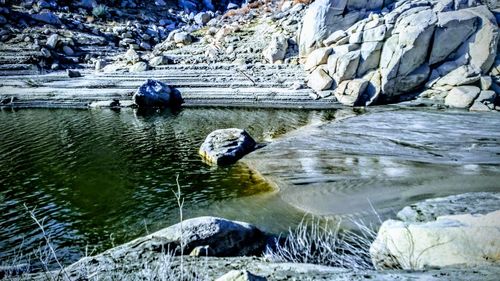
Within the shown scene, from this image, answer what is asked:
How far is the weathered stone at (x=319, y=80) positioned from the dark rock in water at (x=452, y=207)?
47.5ft

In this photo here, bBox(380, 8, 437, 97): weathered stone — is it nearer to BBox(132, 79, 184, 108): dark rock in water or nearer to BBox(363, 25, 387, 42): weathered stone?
BBox(363, 25, 387, 42): weathered stone

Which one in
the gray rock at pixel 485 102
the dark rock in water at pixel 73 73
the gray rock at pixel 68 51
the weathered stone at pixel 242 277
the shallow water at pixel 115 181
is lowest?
the shallow water at pixel 115 181

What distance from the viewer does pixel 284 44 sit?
24.4m

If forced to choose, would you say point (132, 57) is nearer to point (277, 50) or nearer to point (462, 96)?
point (277, 50)

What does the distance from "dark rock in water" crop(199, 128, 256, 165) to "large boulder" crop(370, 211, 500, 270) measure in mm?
7424

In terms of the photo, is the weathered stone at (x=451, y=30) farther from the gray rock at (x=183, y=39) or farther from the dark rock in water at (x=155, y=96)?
the gray rock at (x=183, y=39)

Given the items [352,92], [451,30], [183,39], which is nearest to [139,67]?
[183,39]

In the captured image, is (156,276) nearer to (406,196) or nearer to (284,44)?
(406,196)

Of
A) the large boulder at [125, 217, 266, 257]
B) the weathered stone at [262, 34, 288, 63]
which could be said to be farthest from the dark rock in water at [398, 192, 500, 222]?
the weathered stone at [262, 34, 288, 63]

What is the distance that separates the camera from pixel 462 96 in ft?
56.2

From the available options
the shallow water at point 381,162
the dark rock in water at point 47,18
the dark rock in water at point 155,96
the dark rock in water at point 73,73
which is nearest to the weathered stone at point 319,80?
the shallow water at point 381,162

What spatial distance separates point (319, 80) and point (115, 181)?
13174 mm

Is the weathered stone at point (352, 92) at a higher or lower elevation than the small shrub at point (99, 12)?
lower

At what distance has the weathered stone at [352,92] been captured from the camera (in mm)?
19203
